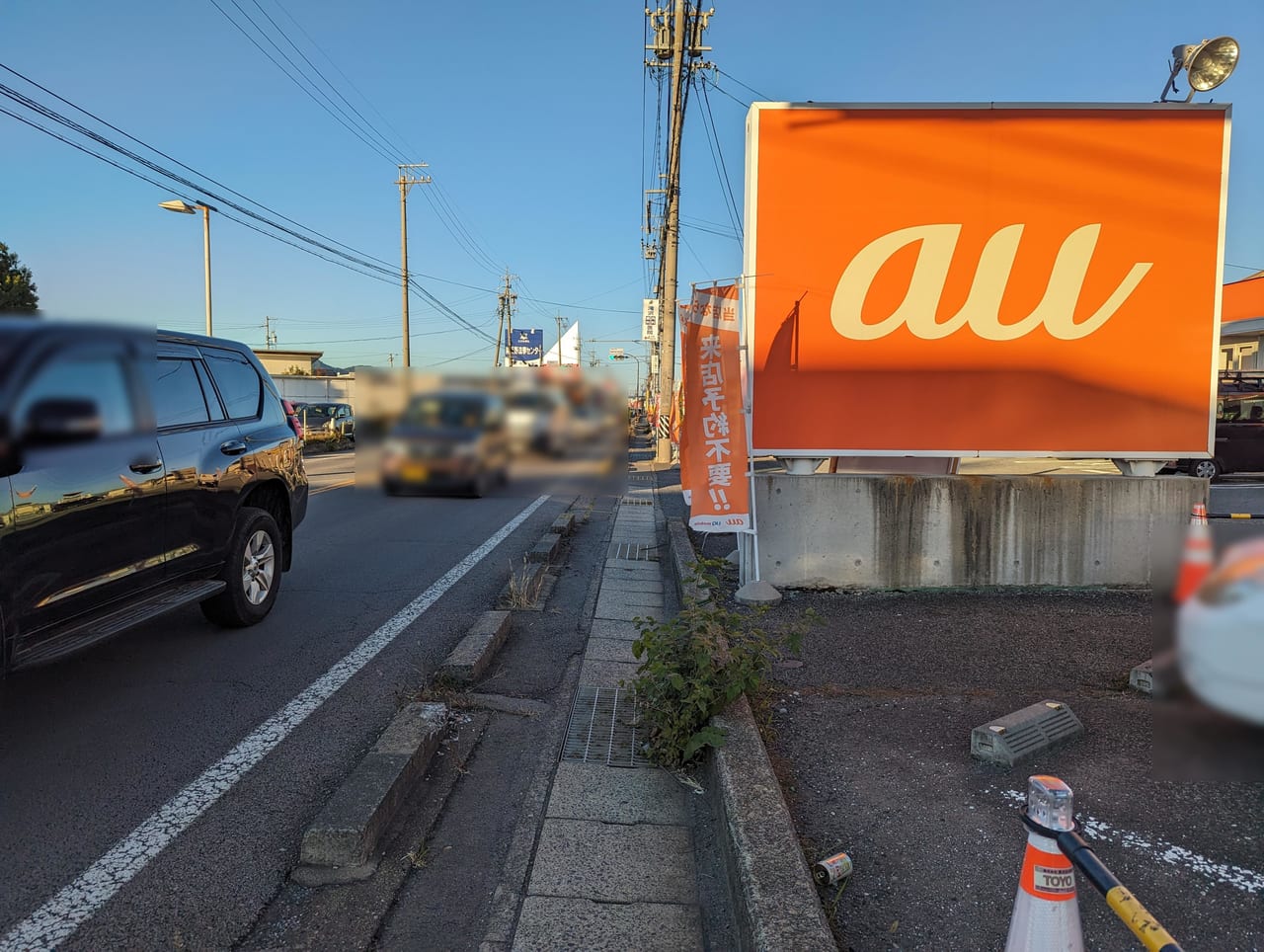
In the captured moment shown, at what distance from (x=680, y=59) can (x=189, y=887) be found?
50.7ft

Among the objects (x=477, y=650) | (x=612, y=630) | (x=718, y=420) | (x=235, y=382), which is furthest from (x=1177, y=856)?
(x=235, y=382)

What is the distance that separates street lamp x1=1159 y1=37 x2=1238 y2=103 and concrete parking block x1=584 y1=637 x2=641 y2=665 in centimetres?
610

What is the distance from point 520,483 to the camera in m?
4.04

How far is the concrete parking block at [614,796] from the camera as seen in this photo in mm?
3311

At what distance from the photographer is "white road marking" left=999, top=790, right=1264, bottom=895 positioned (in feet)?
8.48

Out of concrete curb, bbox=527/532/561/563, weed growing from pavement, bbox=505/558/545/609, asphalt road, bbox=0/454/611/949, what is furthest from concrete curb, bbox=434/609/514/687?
concrete curb, bbox=527/532/561/563

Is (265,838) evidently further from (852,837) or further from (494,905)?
(852,837)

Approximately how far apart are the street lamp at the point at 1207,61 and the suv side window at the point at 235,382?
24.2 feet

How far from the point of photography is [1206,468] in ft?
46.0

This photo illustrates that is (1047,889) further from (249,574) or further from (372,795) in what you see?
(249,574)

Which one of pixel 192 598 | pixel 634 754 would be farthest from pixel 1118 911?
pixel 192 598

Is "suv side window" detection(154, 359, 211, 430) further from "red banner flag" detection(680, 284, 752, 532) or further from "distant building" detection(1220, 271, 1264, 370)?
Result: "distant building" detection(1220, 271, 1264, 370)

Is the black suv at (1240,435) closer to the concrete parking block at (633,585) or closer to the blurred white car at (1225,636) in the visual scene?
the concrete parking block at (633,585)

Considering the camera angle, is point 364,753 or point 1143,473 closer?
point 364,753
